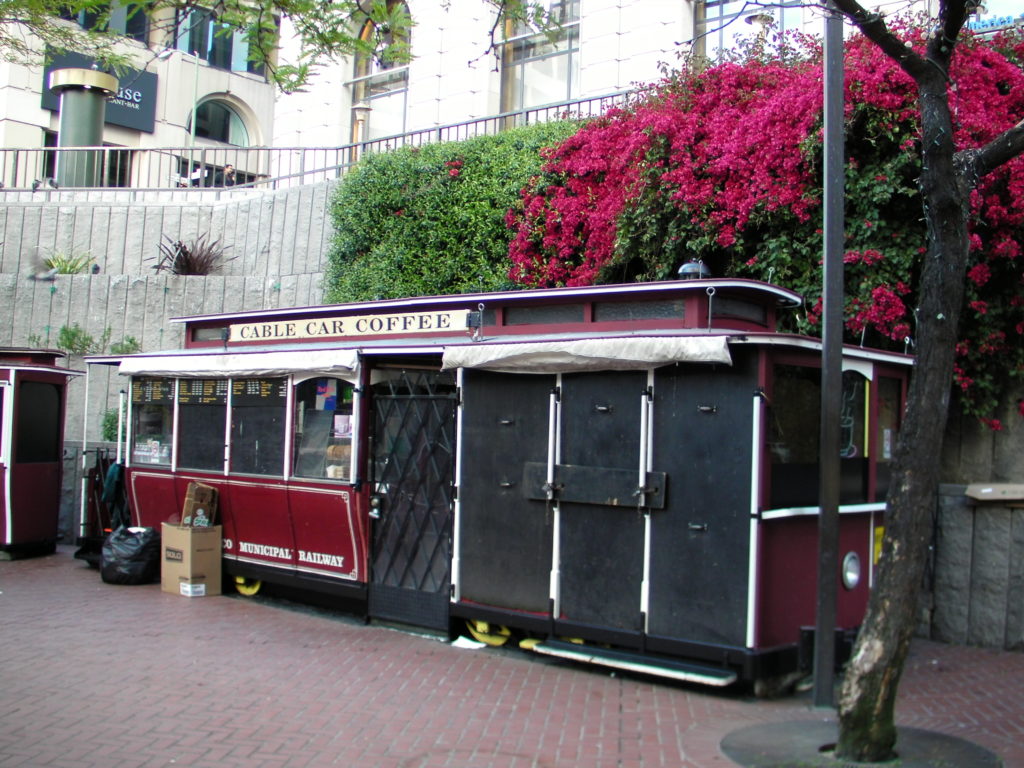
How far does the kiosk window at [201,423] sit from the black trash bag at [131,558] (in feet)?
2.98

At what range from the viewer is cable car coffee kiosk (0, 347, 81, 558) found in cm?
1264

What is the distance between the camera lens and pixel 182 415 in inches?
448

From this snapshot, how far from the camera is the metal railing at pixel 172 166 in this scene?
1819cm

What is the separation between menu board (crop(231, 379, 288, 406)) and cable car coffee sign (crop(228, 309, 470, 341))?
52 centimetres

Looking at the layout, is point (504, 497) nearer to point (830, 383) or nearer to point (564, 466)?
point (564, 466)

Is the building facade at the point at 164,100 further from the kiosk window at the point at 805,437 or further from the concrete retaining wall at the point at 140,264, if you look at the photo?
the kiosk window at the point at 805,437

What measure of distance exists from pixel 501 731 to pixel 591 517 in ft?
6.64

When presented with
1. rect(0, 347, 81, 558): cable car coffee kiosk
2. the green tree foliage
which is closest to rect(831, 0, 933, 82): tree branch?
the green tree foliage

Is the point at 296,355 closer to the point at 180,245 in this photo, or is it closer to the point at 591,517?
the point at 591,517

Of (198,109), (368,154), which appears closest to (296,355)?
(368,154)

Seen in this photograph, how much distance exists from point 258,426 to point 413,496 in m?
2.18

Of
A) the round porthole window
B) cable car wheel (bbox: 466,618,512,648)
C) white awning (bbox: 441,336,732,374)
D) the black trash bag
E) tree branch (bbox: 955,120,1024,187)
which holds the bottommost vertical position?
cable car wheel (bbox: 466,618,512,648)

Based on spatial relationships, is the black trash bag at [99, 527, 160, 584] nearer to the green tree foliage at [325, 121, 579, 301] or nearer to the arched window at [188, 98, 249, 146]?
the green tree foliage at [325, 121, 579, 301]

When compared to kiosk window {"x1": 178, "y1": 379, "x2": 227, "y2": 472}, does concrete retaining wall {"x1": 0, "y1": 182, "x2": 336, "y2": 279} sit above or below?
above
